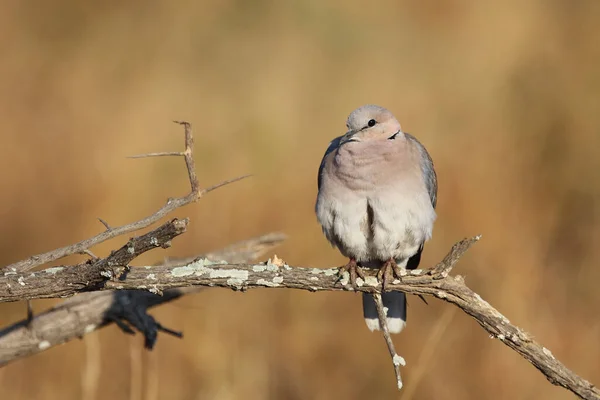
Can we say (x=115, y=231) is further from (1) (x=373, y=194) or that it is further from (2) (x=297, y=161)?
(2) (x=297, y=161)

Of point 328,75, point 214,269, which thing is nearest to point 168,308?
point 214,269

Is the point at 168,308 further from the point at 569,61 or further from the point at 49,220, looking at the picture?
the point at 569,61

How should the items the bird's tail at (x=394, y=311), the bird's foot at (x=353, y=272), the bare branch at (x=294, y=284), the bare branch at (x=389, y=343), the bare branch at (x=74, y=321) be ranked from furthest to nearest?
the bird's tail at (x=394, y=311)
the bare branch at (x=74, y=321)
the bird's foot at (x=353, y=272)
the bare branch at (x=389, y=343)
the bare branch at (x=294, y=284)

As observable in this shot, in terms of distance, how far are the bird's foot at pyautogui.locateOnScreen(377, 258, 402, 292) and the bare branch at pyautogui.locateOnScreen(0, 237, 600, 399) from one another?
0.14m

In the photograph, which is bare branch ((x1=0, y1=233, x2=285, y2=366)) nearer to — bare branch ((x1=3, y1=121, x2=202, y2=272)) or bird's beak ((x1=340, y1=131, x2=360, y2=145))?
bare branch ((x1=3, y1=121, x2=202, y2=272))

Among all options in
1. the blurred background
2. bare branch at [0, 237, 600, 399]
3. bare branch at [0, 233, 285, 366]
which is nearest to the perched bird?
the blurred background

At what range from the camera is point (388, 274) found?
3.43 meters

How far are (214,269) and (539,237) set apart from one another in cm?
399

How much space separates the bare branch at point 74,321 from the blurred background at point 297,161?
9.0 inches

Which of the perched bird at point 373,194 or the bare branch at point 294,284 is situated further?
the perched bird at point 373,194

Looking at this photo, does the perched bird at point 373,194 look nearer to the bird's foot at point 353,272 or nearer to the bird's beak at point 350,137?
the bird's beak at point 350,137

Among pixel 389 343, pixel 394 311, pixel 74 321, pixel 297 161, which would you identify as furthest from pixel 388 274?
pixel 297 161

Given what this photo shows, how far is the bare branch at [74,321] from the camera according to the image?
369cm

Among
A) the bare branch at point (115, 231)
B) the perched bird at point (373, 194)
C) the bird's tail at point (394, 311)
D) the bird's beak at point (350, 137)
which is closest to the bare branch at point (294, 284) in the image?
the bare branch at point (115, 231)
